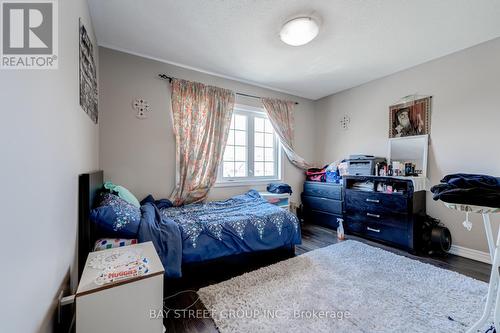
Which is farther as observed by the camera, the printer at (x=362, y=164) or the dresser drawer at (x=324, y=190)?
the dresser drawer at (x=324, y=190)

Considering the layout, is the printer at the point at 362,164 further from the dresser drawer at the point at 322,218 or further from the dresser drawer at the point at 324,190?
the dresser drawer at the point at 322,218

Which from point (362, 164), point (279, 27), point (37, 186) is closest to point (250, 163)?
point (362, 164)

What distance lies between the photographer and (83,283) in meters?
0.98

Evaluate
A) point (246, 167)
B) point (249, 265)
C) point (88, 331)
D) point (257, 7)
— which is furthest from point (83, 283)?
point (246, 167)

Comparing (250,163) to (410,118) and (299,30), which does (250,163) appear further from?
(410,118)

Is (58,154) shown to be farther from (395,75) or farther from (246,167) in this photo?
(395,75)

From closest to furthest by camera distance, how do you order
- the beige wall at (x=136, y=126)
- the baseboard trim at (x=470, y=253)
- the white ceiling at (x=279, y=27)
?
the white ceiling at (x=279, y=27) < the baseboard trim at (x=470, y=253) < the beige wall at (x=136, y=126)

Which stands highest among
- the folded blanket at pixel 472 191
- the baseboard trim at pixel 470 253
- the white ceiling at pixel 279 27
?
the white ceiling at pixel 279 27

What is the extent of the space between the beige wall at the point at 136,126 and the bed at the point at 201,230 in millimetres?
344

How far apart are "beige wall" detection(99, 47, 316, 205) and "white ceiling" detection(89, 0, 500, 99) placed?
0.57 ft

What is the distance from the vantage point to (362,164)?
3252 millimetres

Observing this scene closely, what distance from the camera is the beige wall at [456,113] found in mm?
2326

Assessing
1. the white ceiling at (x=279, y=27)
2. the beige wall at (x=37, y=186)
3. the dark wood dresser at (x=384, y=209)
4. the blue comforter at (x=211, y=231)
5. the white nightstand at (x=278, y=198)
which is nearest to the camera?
the beige wall at (x=37, y=186)

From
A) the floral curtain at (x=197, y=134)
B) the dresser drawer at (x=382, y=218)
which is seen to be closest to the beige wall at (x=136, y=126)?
the floral curtain at (x=197, y=134)
